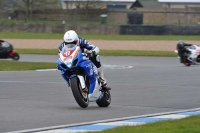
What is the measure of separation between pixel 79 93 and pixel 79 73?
1.33 feet

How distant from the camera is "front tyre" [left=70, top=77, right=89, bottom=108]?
11773mm

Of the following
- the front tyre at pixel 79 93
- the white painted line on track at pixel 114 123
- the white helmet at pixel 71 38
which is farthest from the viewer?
the white helmet at pixel 71 38

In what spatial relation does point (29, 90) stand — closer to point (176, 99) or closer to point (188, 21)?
point (176, 99)

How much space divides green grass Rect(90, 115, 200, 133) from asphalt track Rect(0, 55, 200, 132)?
1.30 m

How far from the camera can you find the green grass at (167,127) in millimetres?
8781

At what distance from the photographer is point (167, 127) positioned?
30.1 feet

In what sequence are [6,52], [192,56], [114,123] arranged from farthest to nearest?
[6,52] → [192,56] → [114,123]

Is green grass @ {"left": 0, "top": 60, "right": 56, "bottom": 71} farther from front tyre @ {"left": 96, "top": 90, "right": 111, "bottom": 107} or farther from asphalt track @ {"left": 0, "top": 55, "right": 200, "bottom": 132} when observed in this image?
front tyre @ {"left": 96, "top": 90, "right": 111, "bottom": 107}

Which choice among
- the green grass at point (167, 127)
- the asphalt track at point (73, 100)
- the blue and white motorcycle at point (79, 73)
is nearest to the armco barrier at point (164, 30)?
the asphalt track at point (73, 100)

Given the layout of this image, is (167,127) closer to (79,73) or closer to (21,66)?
(79,73)

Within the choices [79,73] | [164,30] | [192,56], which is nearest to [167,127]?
[79,73]

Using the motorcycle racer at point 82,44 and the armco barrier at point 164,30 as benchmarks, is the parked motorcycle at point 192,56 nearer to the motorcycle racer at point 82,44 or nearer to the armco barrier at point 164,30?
the motorcycle racer at point 82,44

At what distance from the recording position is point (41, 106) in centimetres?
1261

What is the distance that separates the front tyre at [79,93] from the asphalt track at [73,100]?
5.7 inches
